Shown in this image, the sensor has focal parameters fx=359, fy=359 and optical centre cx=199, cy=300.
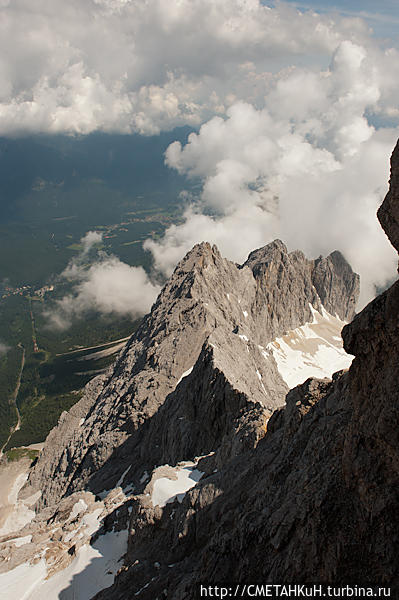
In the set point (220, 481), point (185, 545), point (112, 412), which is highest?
point (112, 412)

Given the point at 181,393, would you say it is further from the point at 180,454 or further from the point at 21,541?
the point at 21,541

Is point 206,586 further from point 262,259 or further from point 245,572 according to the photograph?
point 262,259

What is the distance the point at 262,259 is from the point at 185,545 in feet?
438

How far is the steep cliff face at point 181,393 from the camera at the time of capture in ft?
172

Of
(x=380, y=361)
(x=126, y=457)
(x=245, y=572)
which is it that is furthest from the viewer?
(x=126, y=457)

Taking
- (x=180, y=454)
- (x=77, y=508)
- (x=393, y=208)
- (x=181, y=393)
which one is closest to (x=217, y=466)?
(x=180, y=454)

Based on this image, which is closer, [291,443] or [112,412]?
[291,443]

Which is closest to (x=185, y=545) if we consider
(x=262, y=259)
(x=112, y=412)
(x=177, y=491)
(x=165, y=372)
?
(x=177, y=491)

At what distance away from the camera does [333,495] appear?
14305mm

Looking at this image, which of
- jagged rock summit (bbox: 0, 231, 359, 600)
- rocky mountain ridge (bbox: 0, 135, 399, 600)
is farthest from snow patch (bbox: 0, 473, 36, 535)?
rocky mountain ridge (bbox: 0, 135, 399, 600)

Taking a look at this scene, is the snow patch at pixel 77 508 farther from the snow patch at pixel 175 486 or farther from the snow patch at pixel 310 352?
the snow patch at pixel 310 352

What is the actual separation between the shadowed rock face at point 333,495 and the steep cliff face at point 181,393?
11333 mm

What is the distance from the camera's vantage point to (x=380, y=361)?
45.8 ft

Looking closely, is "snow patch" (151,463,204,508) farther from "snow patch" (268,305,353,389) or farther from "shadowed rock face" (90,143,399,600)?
"snow patch" (268,305,353,389)
